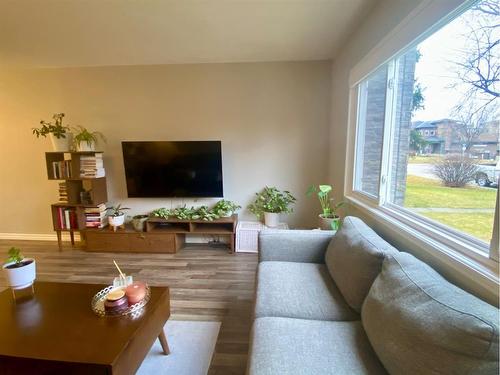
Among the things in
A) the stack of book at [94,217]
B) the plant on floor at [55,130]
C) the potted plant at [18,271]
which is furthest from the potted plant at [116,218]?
the potted plant at [18,271]

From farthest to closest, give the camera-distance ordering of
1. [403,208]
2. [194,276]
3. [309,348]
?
[194,276], [403,208], [309,348]

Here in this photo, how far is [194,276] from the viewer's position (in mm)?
2645

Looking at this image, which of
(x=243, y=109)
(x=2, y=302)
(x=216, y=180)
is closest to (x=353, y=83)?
(x=243, y=109)

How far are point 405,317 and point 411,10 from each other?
5.40 ft

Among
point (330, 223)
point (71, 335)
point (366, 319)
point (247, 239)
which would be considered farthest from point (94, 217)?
point (366, 319)

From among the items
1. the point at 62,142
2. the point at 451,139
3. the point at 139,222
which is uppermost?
the point at 62,142

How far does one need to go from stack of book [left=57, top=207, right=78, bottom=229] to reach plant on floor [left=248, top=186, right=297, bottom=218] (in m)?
2.38

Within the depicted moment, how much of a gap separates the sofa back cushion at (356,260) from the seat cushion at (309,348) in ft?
0.56

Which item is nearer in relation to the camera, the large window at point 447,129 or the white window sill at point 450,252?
the white window sill at point 450,252

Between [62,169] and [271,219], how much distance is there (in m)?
2.84

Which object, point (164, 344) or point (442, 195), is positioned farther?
point (164, 344)

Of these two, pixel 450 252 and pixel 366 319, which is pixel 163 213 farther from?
pixel 450 252

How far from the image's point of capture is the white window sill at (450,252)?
93 centimetres

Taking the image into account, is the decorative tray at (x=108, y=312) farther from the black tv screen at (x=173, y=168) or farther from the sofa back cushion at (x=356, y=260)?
the black tv screen at (x=173, y=168)
